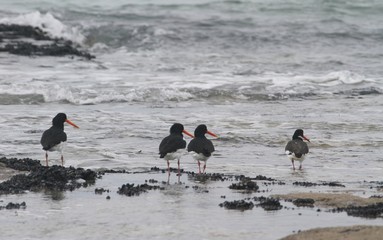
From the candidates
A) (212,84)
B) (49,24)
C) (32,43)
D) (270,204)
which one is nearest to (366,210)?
(270,204)

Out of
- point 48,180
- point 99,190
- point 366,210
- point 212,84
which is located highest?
point 212,84

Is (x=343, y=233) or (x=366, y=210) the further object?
(x=366, y=210)

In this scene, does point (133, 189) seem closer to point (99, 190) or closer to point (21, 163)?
point (99, 190)

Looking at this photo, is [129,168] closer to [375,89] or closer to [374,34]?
[375,89]

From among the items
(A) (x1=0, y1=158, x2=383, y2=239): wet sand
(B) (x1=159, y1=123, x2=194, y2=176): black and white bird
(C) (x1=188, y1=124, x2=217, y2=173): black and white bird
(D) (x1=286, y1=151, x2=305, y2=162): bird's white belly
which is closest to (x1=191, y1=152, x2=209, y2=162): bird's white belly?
(C) (x1=188, y1=124, x2=217, y2=173): black and white bird

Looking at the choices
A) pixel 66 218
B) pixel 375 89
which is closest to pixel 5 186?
pixel 66 218

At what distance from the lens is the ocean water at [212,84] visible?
49.9 feet

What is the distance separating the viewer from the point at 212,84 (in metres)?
24.7

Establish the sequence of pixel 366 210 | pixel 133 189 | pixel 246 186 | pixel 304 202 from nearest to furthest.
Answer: pixel 366 210 → pixel 304 202 → pixel 133 189 → pixel 246 186

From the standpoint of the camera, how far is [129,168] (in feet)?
44.3

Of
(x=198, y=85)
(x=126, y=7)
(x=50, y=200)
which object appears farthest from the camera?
(x=126, y=7)

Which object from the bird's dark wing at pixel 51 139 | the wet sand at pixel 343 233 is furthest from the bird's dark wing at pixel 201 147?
the wet sand at pixel 343 233

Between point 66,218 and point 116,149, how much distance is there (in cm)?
583

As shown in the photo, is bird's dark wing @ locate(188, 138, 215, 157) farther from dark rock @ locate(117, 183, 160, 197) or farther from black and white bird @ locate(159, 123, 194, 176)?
dark rock @ locate(117, 183, 160, 197)
